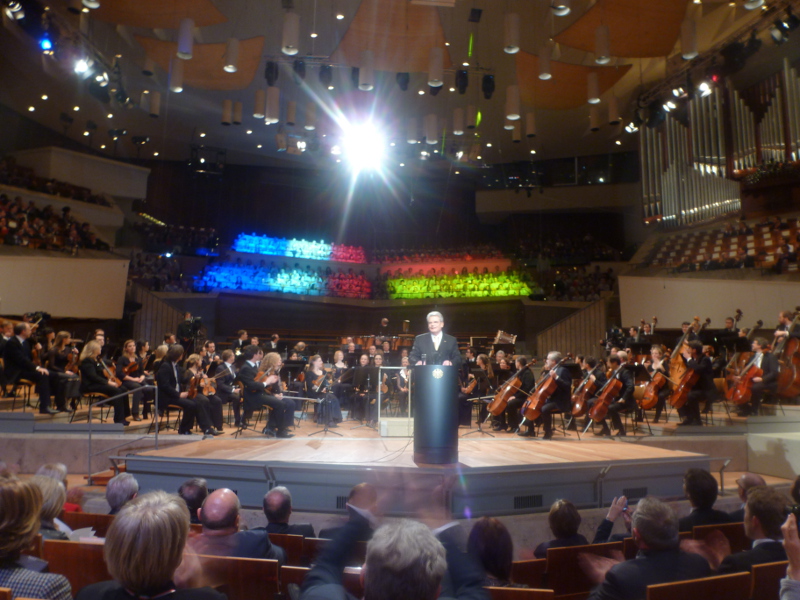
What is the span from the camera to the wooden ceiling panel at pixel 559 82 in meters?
12.9

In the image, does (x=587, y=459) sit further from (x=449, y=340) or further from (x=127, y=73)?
(x=127, y=73)

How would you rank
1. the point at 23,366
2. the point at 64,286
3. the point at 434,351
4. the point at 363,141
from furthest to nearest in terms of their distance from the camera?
the point at 363,141, the point at 64,286, the point at 23,366, the point at 434,351

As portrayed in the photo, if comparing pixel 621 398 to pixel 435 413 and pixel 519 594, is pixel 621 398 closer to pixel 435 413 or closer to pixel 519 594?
pixel 435 413

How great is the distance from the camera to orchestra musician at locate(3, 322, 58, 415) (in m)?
7.94

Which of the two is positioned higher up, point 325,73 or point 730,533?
point 325,73

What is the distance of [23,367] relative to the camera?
26.3 ft

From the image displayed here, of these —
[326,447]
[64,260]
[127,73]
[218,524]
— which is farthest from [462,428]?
[127,73]

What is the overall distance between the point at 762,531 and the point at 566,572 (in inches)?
34.7

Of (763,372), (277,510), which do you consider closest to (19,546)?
(277,510)

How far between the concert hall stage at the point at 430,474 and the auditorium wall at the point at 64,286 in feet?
32.4

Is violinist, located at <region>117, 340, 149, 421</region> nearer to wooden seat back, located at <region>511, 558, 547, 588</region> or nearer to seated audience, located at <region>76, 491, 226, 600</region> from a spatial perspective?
wooden seat back, located at <region>511, 558, 547, 588</region>

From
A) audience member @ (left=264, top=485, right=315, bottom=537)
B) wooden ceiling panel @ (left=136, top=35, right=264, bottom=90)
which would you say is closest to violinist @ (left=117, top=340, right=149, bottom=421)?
audience member @ (left=264, top=485, right=315, bottom=537)

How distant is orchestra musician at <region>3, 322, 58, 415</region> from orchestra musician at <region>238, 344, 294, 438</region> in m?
2.73

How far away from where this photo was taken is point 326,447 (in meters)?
6.38
